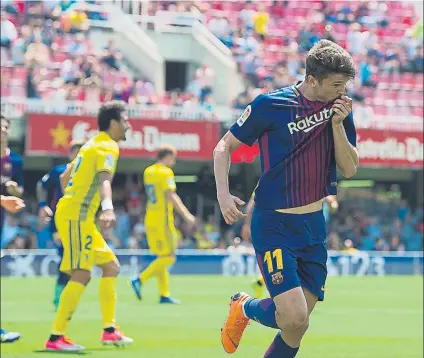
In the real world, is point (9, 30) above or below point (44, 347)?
above

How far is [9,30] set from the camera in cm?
2677

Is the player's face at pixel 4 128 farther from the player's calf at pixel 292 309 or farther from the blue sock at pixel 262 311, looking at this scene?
the player's calf at pixel 292 309

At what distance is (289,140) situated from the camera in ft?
23.1

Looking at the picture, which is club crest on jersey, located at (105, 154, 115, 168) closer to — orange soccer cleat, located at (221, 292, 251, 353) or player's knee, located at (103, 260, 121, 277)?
player's knee, located at (103, 260, 121, 277)

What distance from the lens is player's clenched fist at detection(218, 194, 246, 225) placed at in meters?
6.71

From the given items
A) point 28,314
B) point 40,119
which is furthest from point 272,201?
point 40,119

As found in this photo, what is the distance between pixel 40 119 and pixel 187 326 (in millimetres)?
12808

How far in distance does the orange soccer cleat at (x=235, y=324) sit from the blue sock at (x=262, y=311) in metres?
0.10

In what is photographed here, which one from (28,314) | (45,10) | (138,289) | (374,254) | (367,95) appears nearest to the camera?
(28,314)

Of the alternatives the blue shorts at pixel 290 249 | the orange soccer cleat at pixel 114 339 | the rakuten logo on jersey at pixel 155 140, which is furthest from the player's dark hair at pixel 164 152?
the rakuten logo on jersey at pixel 155 140

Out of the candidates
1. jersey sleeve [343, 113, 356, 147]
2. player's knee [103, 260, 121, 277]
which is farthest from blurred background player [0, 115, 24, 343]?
jersey sleeve [343, 113, 356, 147]

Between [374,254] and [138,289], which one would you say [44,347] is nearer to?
[138,289]

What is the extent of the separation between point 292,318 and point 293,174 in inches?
36.7

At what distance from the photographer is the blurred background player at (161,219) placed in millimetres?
15555
